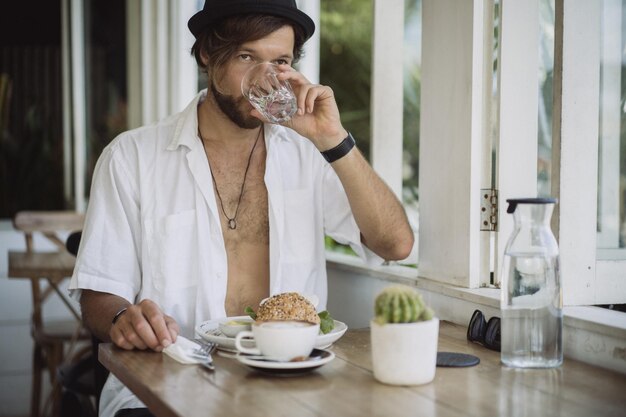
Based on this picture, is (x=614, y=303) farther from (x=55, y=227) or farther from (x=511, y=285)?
(x=55, y=227)

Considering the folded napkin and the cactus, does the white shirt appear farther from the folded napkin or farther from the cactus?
the cactus

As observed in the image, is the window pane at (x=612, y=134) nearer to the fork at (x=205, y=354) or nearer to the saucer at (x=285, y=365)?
the saucer at (x=285, y=365)

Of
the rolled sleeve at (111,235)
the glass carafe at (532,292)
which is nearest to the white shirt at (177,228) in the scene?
the rolled sleeve at (111,235)

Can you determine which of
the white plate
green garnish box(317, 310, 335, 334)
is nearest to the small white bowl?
the white plate

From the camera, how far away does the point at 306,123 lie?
6.37 ft

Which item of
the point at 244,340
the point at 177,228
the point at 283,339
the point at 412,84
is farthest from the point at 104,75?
the point at 283,339

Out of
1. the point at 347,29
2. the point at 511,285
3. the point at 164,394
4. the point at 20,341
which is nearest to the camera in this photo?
the point at 164,394

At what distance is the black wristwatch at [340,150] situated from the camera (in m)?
1.94

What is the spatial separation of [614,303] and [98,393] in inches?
51.4

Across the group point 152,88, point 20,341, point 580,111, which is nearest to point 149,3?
point 152,88

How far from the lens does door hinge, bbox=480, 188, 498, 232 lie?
1.87m

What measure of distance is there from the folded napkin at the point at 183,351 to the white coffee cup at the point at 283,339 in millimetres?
132

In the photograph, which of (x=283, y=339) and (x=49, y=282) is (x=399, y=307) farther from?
(x=49, y=282)

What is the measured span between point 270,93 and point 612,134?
79 centimetres
